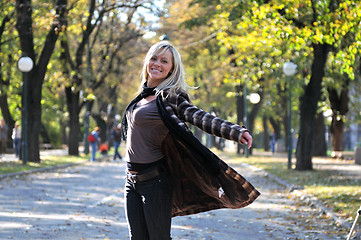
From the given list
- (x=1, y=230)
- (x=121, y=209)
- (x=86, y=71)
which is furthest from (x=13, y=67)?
(x=1, y=230)

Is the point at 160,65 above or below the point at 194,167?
above

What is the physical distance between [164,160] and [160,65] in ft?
2.05

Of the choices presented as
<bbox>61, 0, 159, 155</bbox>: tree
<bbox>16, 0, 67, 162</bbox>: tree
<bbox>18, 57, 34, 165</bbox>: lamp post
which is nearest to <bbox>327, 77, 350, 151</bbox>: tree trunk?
<bbox>61, 0, 159, 155</bbox>: tree

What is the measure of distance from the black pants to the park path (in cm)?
402

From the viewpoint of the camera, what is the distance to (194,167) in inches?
161

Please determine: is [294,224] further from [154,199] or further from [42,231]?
[154,199]

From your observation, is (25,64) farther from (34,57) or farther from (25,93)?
(34,57)

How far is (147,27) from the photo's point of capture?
32.8m

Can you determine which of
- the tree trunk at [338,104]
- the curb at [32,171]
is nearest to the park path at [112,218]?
the curb at [32,171]

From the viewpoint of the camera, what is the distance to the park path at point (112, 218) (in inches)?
333

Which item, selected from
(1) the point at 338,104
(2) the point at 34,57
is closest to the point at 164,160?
(2) the point at 34,57

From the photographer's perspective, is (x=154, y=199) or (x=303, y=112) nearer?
(x=154, y=199)

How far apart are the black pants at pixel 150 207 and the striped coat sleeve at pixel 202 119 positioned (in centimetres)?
44

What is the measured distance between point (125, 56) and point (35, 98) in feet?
55.0
